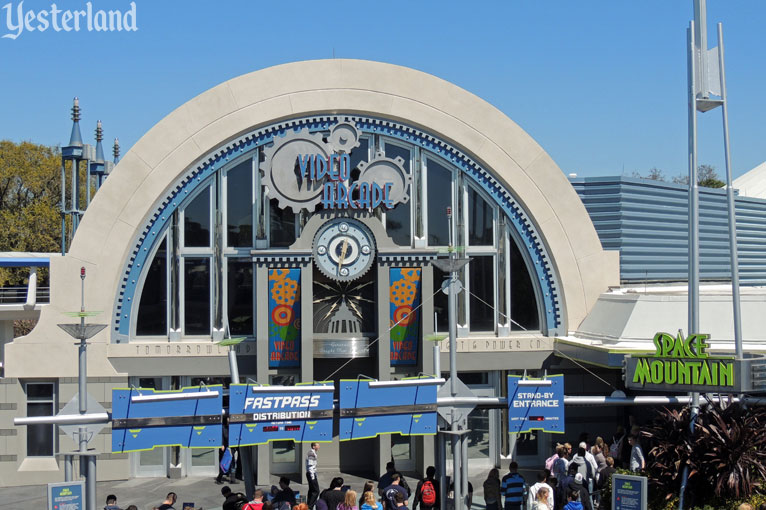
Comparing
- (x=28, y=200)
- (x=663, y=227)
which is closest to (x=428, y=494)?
(x=663, y=227)

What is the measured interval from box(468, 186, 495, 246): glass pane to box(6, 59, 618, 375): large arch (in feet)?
3.10

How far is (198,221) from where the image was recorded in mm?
29281

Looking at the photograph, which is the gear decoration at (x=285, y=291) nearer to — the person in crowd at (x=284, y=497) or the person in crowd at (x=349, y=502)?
the person in crowd at (x=284, y=497)

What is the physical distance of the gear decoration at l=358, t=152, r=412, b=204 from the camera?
2869 cm

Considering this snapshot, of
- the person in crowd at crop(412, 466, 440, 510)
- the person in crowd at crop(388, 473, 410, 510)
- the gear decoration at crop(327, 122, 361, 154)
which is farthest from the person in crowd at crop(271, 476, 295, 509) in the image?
the gear decoration at crop(327, 122, 361, 154)

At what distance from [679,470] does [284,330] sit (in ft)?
42.4

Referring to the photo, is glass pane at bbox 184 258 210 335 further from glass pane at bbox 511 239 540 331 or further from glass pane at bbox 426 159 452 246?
glass pane at bbox 511 239 540 331

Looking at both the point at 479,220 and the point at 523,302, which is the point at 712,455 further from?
the point at 479,220

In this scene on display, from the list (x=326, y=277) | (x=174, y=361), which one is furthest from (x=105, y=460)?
(x=326, y=277)

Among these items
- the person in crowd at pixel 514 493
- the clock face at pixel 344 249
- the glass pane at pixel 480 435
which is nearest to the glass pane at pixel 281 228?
the clock face at pixel 344 249

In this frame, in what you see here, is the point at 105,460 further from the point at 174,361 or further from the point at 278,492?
the point at 278,492

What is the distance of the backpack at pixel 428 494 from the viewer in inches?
835

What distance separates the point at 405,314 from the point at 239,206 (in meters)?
6.40

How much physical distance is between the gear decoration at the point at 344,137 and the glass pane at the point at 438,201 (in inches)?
108
